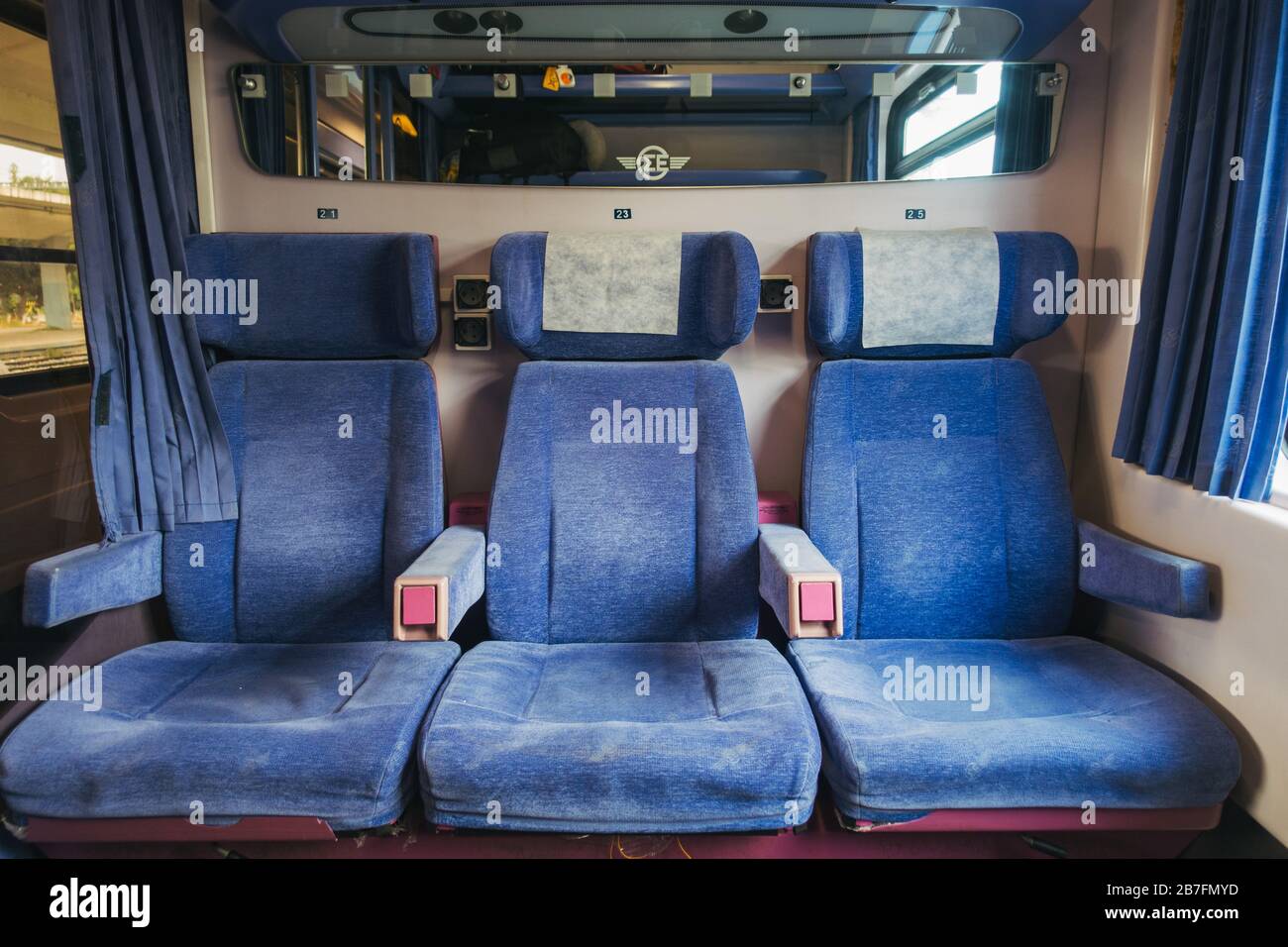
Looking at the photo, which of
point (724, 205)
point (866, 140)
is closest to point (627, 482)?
point (724, 205)

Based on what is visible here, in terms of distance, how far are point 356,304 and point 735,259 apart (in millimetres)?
1031

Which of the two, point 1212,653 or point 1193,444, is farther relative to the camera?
point 1193,444

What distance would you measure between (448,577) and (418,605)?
93mm

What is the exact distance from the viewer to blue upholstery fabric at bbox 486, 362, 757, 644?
2.00 m

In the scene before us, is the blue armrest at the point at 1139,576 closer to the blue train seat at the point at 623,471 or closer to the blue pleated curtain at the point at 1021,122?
the blue train seat at the point at 623,471

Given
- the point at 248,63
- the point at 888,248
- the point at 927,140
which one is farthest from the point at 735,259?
the point at 248,63

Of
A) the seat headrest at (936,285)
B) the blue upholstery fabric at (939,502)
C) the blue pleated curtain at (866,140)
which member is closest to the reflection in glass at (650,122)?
the blue pleated curtain at (866,140)

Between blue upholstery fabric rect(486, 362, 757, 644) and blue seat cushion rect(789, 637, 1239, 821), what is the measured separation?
458 millimetres

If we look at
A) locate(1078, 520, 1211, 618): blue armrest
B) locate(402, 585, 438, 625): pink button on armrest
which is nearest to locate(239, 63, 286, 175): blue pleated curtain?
locate(402, 585, 438, 625): pink button on armrest

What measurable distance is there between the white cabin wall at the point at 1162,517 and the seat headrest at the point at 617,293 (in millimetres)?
1156

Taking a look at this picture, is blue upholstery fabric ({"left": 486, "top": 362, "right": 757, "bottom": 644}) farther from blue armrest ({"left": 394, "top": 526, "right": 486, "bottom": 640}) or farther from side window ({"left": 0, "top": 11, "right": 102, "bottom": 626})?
side window ({"left": 0, "top": 11, "right": 102, "bottom": 626})

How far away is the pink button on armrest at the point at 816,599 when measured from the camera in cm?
161

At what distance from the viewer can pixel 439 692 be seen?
169 cm
